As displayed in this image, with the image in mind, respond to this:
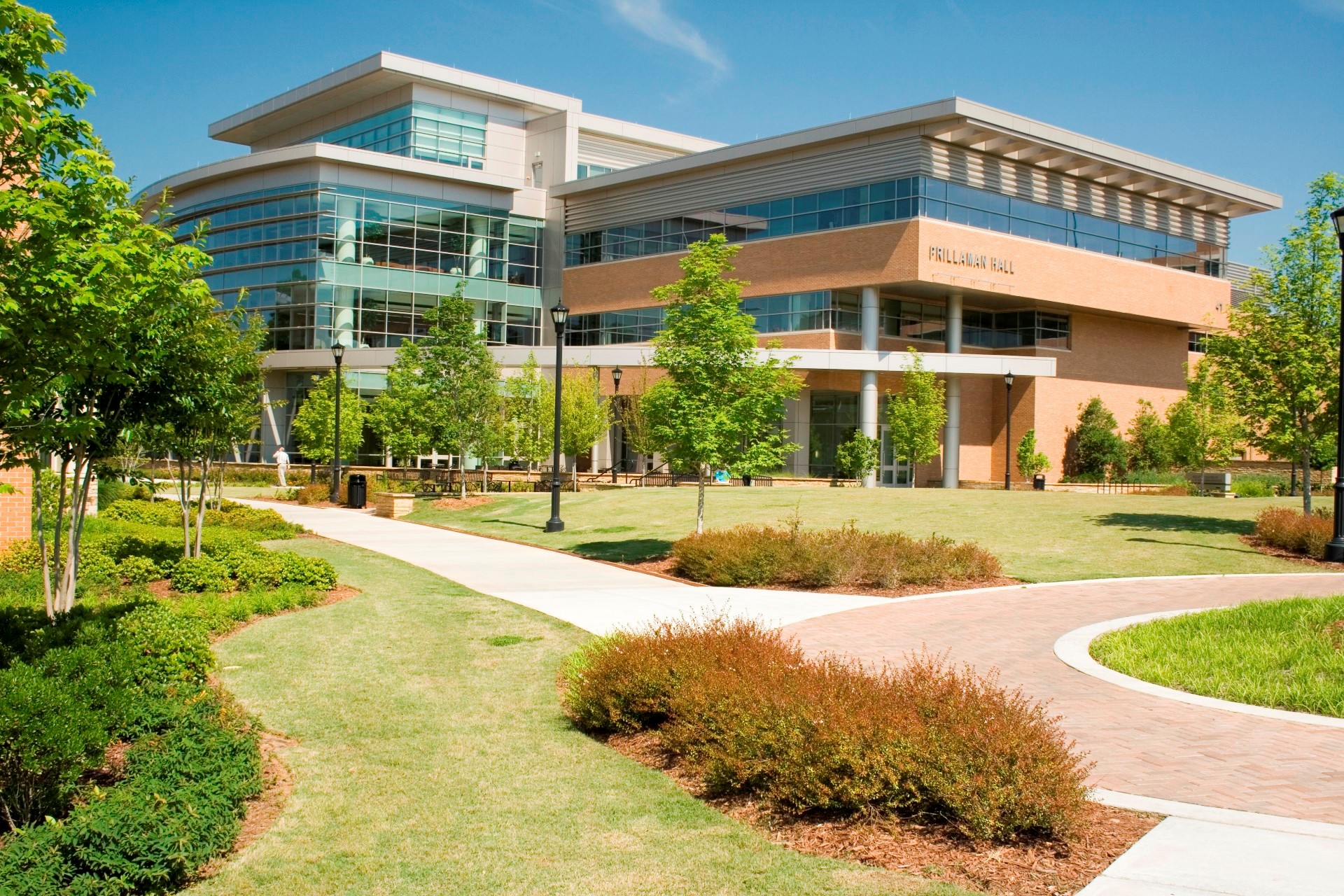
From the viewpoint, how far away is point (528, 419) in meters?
37.7

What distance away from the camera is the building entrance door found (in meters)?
47.9

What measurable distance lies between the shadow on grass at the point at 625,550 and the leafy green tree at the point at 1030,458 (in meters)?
29.3

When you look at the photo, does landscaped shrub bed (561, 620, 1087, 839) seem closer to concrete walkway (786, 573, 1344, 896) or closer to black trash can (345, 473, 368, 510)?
concrete walkway (786, 573, 1344, 896)

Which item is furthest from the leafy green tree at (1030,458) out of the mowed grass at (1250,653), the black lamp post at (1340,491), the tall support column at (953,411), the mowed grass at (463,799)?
the mowed grass at (463,799)

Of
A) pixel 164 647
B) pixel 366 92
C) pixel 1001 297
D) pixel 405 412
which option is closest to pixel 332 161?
pixel 366 92

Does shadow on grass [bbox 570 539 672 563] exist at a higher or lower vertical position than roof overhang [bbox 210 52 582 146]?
lower

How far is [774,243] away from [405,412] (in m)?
18.8

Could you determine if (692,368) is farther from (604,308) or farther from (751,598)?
(604,308)

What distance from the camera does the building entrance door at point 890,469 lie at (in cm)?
4791

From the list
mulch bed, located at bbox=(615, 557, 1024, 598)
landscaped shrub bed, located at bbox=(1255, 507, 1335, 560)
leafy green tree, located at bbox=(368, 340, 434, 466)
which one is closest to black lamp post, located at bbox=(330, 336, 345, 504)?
leafy green tree, located at bbox=(368, 340, 434, 466)

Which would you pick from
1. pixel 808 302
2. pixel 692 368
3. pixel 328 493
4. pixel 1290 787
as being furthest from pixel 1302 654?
pixel 808 302

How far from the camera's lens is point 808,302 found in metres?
46.6

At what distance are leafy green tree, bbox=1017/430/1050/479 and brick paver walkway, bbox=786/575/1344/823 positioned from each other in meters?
32.1

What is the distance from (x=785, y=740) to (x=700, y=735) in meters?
0.90
